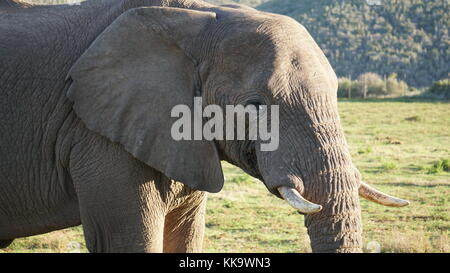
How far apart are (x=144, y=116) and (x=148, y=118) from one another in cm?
3

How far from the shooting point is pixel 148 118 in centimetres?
553

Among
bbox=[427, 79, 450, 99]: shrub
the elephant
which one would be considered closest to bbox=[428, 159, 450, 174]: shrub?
→ the elephant

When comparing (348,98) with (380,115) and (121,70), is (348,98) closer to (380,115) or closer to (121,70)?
(380,115)

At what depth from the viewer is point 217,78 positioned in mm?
5473

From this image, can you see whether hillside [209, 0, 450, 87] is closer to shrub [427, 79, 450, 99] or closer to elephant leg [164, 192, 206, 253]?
shrub [427, 79, 450, 99]

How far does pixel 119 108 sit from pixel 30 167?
90cm

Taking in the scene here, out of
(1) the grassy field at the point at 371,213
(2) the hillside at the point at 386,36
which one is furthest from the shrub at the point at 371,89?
(1) the grassy field at the point at 371,213

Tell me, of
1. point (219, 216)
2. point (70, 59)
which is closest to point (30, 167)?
point (70, 59)

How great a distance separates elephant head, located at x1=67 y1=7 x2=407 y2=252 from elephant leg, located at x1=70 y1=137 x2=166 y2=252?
153mm

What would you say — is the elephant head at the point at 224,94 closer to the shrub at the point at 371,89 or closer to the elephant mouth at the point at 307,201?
the elephant mouth at the point at 307,201

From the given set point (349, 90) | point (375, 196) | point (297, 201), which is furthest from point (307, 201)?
point (349, 90)

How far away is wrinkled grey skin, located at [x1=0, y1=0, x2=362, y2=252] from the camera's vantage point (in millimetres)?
5145

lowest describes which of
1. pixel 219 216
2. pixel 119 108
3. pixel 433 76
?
pixel 433 76

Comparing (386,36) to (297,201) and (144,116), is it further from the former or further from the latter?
(297,201)
